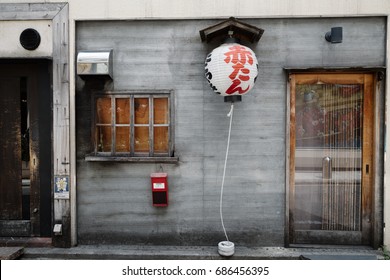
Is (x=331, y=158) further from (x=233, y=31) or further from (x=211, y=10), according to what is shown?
(x=211, y=10)

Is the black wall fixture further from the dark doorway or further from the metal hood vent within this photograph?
the dark doorway

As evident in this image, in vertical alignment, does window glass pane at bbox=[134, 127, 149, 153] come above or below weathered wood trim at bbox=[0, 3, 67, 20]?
below

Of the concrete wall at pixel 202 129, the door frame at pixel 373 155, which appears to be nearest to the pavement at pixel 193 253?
the concrete wall at pixel 202 129

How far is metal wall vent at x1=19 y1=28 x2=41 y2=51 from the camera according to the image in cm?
590

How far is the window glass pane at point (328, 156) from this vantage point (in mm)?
6008

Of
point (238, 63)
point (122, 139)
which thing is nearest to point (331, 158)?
point (238, 63)

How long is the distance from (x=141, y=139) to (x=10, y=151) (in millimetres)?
2918

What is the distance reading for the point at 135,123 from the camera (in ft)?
19.9

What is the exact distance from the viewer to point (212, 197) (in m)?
6.05

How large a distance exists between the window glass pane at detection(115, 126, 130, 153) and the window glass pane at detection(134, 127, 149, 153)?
17cm

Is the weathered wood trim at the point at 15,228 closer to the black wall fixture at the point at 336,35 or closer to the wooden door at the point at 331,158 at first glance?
the wooden door at the point at 331,158

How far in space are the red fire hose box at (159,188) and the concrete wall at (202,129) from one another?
0.21m

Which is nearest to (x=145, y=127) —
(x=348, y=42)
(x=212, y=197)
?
(x=212, y=197)

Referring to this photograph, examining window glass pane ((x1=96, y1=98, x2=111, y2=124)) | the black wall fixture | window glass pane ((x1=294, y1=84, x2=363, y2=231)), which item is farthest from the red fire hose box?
the black wall fixture
